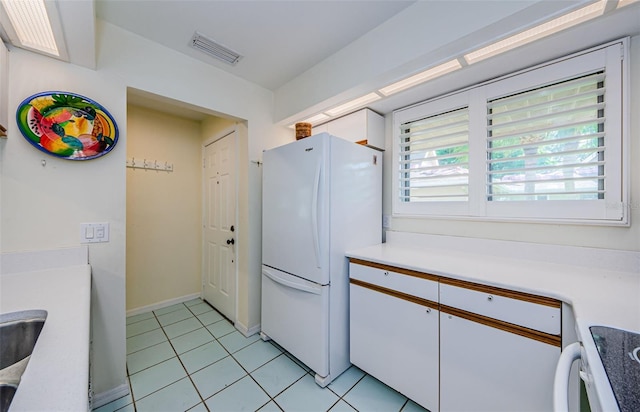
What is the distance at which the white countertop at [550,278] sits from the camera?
2.85 feet

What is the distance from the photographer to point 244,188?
8.00ft

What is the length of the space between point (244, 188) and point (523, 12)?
2311 mm

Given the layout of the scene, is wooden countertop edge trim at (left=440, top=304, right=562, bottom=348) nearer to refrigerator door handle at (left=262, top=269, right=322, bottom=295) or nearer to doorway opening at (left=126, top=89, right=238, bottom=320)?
refrigerator door handle at (left=262, top=269, right=322, bottom=295)

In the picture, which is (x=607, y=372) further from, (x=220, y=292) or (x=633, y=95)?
(x=220, y=292)

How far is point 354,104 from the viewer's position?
2.11 metres

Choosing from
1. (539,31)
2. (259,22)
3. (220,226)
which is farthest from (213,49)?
(539,31)

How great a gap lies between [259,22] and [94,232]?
A: 1794 mm

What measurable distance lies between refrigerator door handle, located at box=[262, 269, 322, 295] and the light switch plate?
3.93 ft

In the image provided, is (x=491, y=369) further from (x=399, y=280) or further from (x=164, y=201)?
(x=164, y=201)

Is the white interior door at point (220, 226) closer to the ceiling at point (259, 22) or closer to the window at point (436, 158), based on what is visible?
the ceiling at point (259, 22)

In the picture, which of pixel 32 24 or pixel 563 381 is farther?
pixel 32 24

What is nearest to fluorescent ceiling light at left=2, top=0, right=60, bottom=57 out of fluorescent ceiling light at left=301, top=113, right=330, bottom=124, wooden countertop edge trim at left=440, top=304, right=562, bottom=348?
fluorescent ceiling light at left=301, top=113, right=330, bottom=124

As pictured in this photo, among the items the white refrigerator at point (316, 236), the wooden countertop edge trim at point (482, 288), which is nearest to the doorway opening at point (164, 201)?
the white refrigerator at point (316, 236)

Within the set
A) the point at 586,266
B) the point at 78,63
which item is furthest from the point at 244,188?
the point at 586,266
